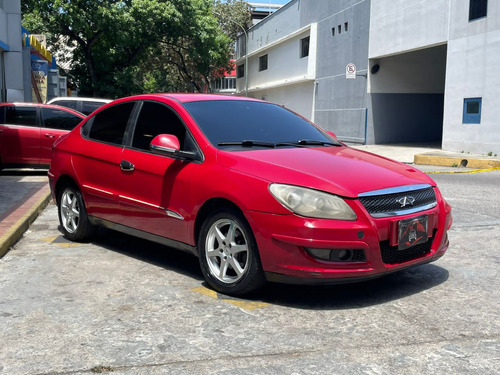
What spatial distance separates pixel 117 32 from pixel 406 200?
107ft

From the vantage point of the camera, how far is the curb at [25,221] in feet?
20.1

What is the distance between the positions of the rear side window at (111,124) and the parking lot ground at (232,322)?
4.04 feet

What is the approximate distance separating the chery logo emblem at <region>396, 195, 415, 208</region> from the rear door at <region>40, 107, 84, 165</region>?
9.95 metres

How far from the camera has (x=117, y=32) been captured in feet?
113

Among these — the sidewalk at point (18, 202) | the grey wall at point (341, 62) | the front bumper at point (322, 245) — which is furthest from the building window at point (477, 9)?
the front bumper at point (322, 245)

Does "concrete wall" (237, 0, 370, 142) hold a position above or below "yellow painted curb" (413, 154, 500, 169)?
above

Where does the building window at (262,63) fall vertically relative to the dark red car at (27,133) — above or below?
above

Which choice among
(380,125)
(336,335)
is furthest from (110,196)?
(380,125)

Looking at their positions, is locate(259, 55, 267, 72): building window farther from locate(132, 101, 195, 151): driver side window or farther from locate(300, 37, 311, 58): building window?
locate(132, 101, 195, 151): driver side window

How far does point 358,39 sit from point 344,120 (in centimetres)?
438

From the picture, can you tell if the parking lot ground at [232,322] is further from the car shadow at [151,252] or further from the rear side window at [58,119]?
the rear side window at [58,119]

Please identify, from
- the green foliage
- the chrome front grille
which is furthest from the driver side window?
the green foliage

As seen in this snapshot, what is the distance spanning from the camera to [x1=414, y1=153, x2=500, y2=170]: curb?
55.7 feet

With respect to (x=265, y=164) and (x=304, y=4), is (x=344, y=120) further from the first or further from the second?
(x=265, y=164)
